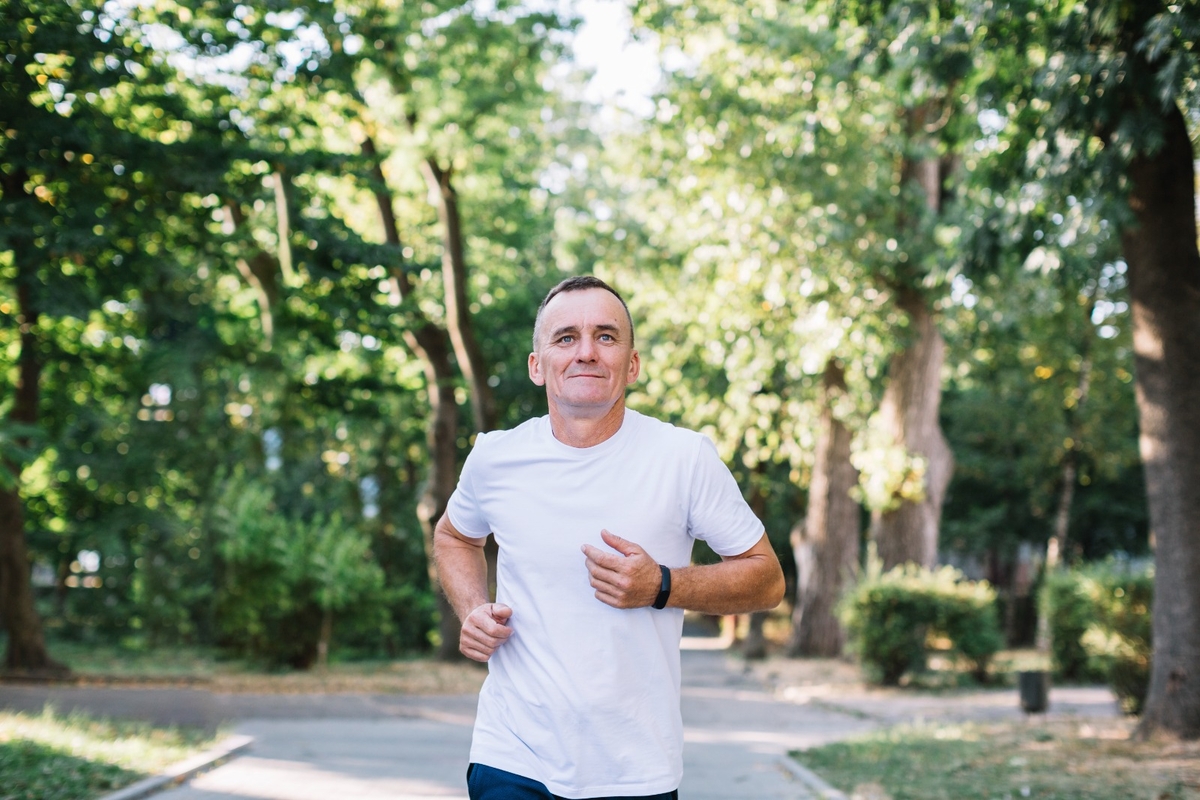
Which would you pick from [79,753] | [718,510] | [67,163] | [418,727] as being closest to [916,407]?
[418,727]

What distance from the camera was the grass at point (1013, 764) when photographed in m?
8.84

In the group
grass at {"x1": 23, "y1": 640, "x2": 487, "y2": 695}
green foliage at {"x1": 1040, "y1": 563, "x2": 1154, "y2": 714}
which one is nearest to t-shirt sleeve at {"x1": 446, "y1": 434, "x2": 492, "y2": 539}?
green foliage at {"x1": 1040, "y1": 563, "x2": 1154, "y2": 714}

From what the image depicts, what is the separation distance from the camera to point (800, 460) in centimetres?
2389

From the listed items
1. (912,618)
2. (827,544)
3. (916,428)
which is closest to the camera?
(912,618)

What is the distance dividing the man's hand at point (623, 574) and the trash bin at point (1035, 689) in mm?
12766

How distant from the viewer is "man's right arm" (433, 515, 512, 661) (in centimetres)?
314

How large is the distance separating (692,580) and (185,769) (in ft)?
26.4

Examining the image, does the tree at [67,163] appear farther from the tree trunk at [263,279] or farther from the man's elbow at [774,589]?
the man's elbow at [774,589]

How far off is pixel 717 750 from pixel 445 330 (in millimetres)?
13604

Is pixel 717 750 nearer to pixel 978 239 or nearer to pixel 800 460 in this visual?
pixel 978 239

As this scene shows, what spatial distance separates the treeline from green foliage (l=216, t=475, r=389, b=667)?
63 mm

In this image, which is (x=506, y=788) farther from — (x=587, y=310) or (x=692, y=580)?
(x=587, y=310)

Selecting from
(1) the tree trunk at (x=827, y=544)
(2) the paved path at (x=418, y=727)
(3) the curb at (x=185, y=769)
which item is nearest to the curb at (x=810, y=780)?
(2) the paved path at (x=418, y=727)

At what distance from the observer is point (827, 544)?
980 inches
